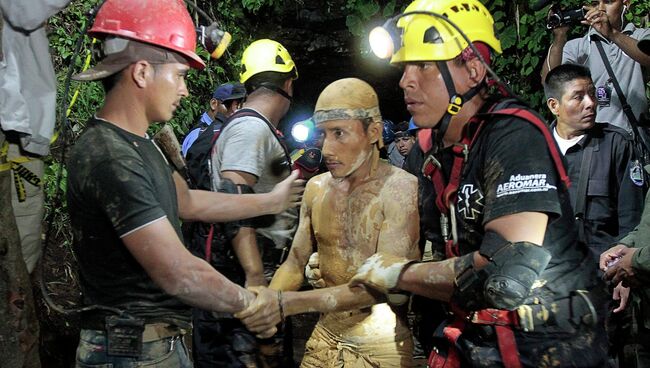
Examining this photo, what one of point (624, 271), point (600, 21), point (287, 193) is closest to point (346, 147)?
point (287, 193)

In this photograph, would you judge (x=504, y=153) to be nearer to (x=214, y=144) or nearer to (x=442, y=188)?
(x=442, y=188)

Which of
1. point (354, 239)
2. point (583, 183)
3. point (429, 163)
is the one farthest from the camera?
point (583, 183)

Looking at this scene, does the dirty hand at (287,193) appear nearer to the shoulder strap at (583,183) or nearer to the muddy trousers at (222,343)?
the muddy trousers at (222,343)

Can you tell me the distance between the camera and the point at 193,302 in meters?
2.90

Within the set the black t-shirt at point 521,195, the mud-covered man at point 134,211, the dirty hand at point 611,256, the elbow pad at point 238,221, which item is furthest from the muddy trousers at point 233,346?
the dirty hand at point 611,256

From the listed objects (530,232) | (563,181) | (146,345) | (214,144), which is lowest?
(146,345)

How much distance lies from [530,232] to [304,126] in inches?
90.6

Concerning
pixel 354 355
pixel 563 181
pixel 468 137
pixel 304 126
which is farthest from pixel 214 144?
pixel 563 181

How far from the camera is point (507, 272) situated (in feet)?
8.15

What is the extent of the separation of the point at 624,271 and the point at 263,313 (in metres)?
2.37

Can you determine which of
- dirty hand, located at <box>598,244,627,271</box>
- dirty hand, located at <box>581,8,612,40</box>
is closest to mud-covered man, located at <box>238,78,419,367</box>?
dirty hand, located at <box>598,244,627,271</box>

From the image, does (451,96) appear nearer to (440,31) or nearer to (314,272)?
(440,31)

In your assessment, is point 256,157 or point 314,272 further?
point 256,157

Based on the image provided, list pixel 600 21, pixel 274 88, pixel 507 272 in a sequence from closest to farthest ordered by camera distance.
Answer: pixel 507 272 < pixel 274 88 < pixel 600 21
